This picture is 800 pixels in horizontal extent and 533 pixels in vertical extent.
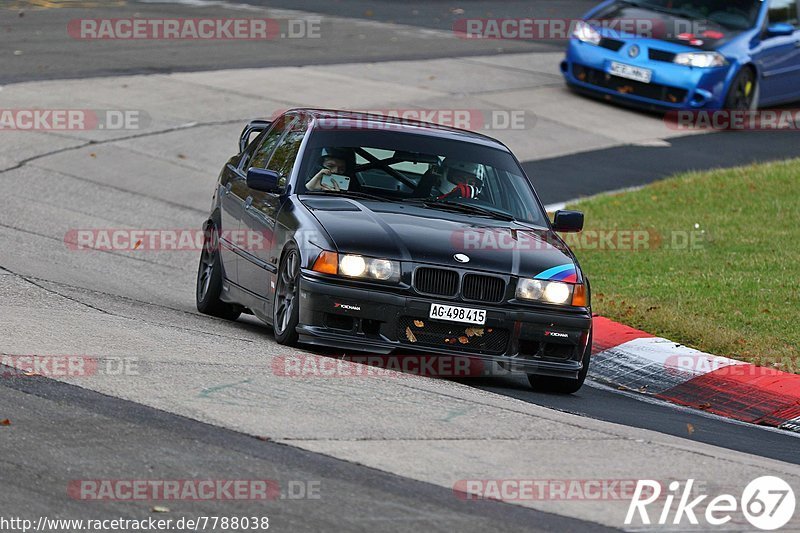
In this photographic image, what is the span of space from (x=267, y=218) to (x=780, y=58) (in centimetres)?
1462

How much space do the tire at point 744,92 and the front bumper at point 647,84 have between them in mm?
223

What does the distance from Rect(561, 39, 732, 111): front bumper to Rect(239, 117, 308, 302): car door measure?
11642 millimetres

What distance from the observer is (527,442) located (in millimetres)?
7055

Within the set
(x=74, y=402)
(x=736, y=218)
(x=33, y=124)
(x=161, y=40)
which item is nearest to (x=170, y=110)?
(x=33, y=124)

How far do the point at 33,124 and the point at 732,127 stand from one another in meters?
10.1

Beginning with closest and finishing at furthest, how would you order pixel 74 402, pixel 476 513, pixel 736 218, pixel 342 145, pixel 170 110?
pixel 476 513 < pixel 74 402 < pixel 342 145 < pixel 736 218 < pixel 170 110

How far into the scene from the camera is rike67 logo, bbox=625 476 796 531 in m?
6.07

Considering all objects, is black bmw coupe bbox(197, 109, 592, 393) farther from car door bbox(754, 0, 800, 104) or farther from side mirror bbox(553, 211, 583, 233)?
car door bbox(754, 0, 800, 104)

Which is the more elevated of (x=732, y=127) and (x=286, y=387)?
(x=286, y=387)

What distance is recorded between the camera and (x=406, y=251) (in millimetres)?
8703

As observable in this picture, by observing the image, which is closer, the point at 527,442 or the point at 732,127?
the point at 527,442

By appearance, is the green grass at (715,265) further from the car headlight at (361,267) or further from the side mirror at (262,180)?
the side mirror at (262,180)

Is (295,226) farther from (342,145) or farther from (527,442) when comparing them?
(527,442)

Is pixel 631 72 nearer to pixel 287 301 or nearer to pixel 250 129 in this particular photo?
pixel 250 129
